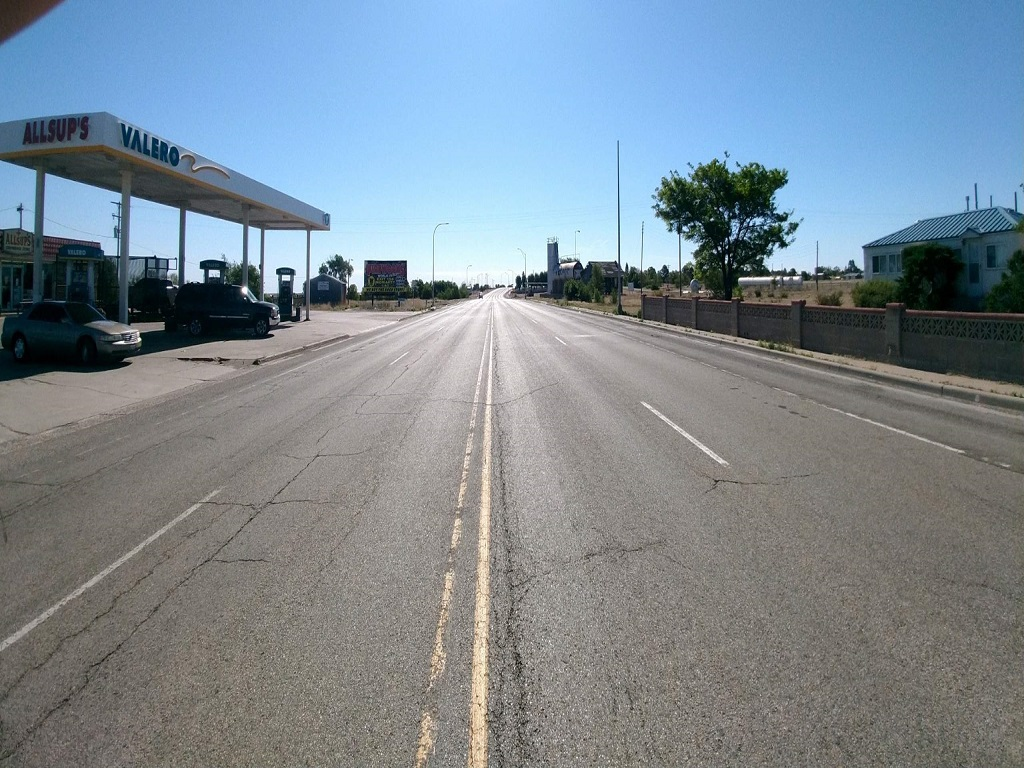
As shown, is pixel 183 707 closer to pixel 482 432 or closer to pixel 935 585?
pixel 935 585

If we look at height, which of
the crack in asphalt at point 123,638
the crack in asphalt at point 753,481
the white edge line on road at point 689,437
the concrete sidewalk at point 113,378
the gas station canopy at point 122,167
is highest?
the gas station canopy at point 122,167

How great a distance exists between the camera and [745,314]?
3011 cm

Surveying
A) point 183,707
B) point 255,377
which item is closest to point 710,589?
point 183,707

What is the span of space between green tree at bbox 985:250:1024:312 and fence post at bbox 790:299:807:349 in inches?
233

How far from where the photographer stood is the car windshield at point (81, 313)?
19750 millimetres

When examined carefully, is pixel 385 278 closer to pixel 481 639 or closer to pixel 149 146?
pixel 149 146

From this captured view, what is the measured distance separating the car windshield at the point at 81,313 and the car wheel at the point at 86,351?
52cm

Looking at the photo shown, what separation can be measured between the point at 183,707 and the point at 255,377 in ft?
54.6

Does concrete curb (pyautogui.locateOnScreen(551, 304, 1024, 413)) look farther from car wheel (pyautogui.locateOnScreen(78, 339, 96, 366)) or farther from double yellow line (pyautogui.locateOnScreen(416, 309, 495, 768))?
car wheel (pyautogui.locateOnScreen(78, 339, 96, 366))

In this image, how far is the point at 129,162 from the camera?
81.7 ft

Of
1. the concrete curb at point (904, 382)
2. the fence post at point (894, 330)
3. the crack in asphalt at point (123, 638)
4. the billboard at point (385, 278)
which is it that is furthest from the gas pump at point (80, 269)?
the billboard at point (385, 278)

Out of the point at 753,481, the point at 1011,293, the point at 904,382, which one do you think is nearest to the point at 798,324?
the point at 1011,293

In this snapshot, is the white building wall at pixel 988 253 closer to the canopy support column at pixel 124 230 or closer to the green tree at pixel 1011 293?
the green tree at pixel 1011 293

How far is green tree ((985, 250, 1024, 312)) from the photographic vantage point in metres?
22.2
